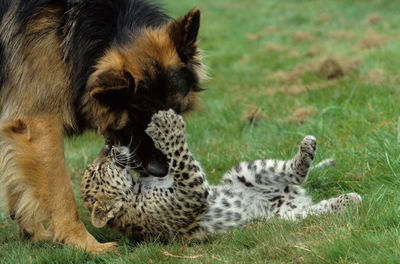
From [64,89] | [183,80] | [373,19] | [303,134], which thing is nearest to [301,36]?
[373,19]

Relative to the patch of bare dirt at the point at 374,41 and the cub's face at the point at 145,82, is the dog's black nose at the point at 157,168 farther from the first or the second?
the patch of bare dirt at the point at 374,41

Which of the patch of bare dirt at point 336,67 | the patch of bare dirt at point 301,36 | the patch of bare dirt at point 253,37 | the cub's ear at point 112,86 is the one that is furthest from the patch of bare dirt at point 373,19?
the cub's ear at point 112,86

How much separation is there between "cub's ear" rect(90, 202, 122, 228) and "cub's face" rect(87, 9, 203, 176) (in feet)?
1.39

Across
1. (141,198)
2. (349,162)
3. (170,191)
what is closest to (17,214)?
(141,198)

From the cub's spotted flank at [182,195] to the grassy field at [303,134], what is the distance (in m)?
0.21

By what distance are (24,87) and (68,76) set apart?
368 mm

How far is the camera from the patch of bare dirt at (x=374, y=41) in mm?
10258

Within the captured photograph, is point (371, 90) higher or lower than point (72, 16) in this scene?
lower

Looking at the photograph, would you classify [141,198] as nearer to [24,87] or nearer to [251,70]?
[24,87]

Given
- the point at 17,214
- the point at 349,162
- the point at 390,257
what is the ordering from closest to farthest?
the point at 390,257 → the point at 17,214 → the point at 349,162

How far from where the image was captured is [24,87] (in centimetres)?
425

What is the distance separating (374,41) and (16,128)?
8.16 m

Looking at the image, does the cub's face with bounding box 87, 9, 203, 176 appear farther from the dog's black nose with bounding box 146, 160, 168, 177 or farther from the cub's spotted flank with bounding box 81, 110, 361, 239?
the cub's spotted flank with bounding box 81, 110, 361, 239

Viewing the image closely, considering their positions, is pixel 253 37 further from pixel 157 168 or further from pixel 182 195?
pixel 182 195
